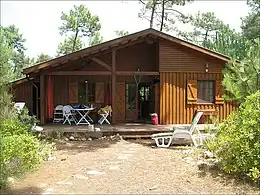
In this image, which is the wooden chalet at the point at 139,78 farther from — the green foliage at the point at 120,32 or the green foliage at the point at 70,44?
the green foliage at the point at 70,44

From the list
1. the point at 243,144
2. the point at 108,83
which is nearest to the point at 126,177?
the point at 243,144

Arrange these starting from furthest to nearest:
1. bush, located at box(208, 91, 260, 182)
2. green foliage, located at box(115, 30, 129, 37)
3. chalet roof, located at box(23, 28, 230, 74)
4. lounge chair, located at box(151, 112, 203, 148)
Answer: green foliage, located at box(115, 30, 129, 37) < chalet roof, located at box(23, 28, 230, 74) < lounge chair, located at box(151, 112, 203, 148) < bush, located at box(208, 91, 260, 182)

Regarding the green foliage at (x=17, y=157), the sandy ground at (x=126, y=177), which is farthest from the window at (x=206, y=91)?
the green foliage at (x=17, y=157)

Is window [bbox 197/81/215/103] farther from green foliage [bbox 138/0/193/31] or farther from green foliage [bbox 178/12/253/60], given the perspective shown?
green foliage [bbox 178/12/253/60]

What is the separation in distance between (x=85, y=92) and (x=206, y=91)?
5.09 metres

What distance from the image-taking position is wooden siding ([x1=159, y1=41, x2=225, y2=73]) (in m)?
14.0

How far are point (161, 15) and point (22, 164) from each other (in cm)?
Answer: 2591

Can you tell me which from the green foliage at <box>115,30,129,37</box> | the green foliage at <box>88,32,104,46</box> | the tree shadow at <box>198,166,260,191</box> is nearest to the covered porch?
the tree shadow at <box>198,166,260,191</box>

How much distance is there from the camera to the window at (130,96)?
1559 centimetres

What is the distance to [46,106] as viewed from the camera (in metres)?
14.6

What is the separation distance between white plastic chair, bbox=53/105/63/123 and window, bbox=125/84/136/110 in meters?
2.90

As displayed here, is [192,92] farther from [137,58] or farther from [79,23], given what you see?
[79,23]

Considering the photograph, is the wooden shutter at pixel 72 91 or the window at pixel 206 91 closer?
the window at pixel 206 91

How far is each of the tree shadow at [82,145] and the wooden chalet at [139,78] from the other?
9.00 ft
